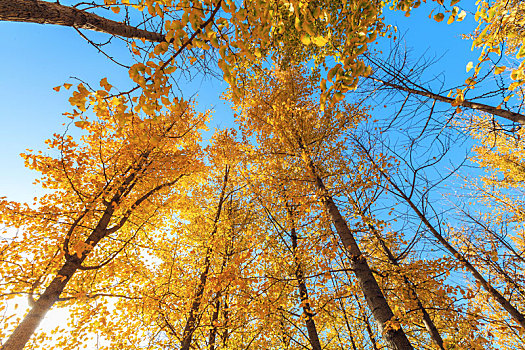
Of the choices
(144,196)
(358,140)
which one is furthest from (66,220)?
(358,140)

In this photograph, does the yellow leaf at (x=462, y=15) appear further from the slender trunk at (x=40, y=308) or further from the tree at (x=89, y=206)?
the slender trunk at (x=40, y=308)

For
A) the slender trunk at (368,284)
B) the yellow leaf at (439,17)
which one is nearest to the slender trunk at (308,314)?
Result: the slender trunk at (368,284)

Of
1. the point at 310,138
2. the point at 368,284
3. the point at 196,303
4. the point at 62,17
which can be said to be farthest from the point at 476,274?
the point at 62,17

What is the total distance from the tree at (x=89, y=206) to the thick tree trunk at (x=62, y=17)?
5.33ft

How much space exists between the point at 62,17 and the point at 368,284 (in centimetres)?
501

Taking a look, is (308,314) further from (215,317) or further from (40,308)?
(40,308)

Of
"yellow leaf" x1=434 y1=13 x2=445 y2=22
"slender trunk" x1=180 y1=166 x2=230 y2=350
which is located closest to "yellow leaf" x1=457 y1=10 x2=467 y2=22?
"yellow leaf" x1=434 y1=13 x2=445 y2=22

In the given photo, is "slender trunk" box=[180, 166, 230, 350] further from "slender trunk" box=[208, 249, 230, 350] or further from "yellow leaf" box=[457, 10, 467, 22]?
"yellow leaf" box=[457, 10, 467, 22]

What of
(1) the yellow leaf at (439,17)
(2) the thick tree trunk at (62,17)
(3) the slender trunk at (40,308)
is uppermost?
(2) the thick tree trunk at (62,17)

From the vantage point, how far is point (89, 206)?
4.62 metres

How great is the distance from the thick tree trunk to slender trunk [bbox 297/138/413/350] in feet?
11.6

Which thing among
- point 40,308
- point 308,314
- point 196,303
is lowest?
point 40,308

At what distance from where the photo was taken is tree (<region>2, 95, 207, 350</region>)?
3973 mm

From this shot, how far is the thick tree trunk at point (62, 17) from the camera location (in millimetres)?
1827
